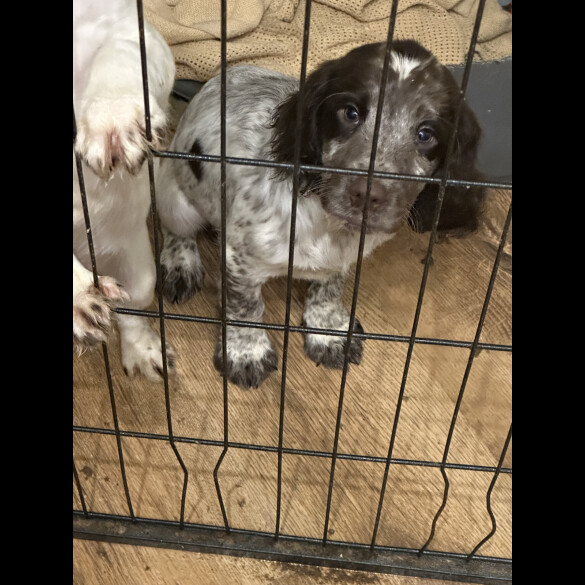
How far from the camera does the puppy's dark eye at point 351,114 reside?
1707mm

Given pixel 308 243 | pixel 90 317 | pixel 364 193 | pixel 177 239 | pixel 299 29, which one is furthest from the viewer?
pixel 299 29

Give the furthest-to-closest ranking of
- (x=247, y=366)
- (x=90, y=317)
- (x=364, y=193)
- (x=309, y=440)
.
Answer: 1. (x=247, y=366)
2. (x=309, y=440)
3. (x=364, y=193)
4. (x=90, y=317)

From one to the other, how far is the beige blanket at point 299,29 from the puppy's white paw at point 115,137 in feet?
Result: 5.52

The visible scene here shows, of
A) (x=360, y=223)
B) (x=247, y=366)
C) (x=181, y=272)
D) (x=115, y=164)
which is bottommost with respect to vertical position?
(x=247, y=366)

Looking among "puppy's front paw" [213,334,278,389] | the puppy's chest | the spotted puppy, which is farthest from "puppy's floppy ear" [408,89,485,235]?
"puppy's front paw" [213,334,278,389]

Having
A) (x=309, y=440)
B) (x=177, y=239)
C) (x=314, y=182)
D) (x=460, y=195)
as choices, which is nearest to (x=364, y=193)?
(x=314, y=182)

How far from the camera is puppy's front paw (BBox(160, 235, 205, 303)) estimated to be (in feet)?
7.86

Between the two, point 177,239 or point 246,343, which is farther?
point 177,239

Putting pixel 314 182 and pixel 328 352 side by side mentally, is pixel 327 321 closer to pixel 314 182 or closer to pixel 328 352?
pixel 328 352

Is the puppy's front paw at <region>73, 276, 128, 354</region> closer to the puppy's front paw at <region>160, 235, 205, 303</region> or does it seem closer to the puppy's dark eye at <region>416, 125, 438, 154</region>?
the puppy's dark eye at <region>416, 125, 438, 154</region>

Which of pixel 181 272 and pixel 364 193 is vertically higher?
pixel 364 193

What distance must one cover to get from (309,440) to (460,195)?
794mm

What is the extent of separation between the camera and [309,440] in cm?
204
